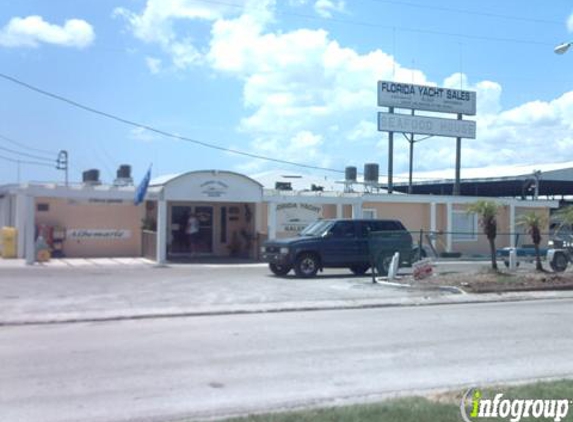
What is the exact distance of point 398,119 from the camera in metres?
43.1

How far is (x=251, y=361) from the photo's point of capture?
32.4 feet

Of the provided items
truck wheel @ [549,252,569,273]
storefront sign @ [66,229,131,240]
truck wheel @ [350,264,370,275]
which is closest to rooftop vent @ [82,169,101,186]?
storefront sign @ [66,229,131,240]

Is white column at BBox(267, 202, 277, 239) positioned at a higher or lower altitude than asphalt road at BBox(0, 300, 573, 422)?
higher

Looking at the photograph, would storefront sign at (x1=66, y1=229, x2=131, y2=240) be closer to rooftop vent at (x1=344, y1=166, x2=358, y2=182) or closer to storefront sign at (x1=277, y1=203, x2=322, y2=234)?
storefront sign at (x1=277, y1=203, x2=322, y2=234)

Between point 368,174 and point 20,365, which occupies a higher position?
point 368,174

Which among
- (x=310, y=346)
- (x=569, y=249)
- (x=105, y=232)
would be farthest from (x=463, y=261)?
(x=310, y=346)

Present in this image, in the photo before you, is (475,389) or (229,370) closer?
(475,389)

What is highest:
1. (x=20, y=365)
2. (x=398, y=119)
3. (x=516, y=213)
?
(x=398, y=119)

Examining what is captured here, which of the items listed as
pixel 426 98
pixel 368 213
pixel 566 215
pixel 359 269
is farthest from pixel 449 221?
pixel 566 215

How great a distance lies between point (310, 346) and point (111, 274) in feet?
42.7

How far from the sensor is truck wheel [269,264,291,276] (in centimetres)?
2314

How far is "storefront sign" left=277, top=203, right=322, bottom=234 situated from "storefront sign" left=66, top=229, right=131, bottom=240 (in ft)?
20.8

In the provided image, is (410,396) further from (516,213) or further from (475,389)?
(516,213)

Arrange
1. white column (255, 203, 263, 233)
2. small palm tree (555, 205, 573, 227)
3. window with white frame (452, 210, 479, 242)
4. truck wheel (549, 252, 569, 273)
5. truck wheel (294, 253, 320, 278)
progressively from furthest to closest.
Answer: window with white frame (452, 210, 479, 242), white column (255, 203, 263, 233), truck wheel (549, 252, 569, 273), truck wheel (294, 253, 320, 278), small palm tree (555, 205, 573, 227)
